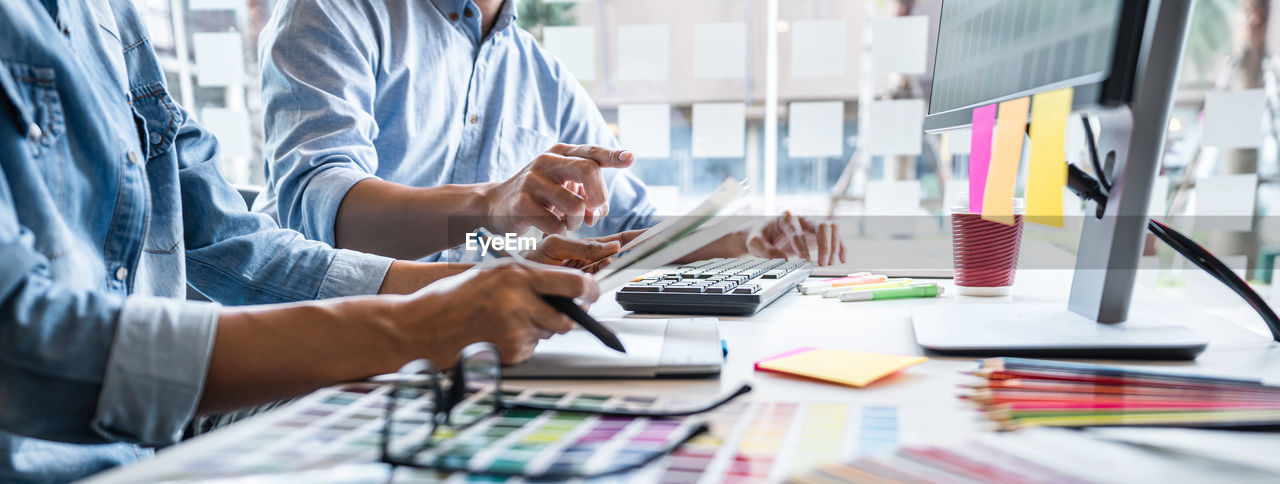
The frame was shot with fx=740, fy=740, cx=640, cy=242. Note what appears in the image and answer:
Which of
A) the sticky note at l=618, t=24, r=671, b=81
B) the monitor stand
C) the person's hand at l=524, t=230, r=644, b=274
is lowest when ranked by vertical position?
the monitor stand

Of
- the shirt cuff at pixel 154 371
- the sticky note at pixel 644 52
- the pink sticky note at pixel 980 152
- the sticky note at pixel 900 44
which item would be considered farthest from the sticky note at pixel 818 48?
the shirt cuff at pixel 154 371

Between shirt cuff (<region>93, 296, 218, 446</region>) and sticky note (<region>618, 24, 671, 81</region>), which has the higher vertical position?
sticky note (<region>618, 24, 671, 81</region>)

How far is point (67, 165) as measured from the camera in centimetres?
59

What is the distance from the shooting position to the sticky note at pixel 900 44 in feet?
5.54

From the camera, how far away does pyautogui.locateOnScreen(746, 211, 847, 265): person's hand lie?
3.79ft

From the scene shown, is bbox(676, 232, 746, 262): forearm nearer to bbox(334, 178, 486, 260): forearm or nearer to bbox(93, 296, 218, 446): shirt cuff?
bbox(334, 178, 486, 260): forearm

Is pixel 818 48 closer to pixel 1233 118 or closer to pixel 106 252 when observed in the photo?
pixel 1233 118

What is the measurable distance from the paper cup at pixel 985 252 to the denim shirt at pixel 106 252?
72 cm

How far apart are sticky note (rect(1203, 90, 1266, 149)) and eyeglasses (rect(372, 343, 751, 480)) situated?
4.99 feet

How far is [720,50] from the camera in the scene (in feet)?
5.90

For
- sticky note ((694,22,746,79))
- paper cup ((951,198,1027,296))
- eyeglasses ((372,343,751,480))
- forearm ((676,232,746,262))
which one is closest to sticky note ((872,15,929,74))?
sticky note ((694,22,746,79))

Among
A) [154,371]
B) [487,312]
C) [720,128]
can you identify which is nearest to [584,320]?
[487,312]

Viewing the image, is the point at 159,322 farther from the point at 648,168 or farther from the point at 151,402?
the point at 648,168

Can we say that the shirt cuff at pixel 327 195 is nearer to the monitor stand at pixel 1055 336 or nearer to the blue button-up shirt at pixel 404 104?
the blue button-up shirt at pixel 404 104
